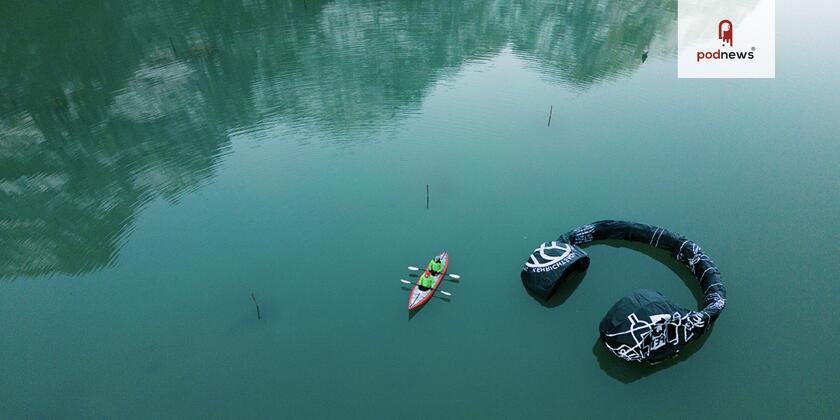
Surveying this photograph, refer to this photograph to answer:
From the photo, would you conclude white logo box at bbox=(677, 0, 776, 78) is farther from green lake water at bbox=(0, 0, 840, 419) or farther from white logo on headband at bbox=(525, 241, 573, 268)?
Answer: white logo on headband at bbox=(525, 241, 573, 268)

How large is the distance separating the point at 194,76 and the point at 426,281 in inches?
1205

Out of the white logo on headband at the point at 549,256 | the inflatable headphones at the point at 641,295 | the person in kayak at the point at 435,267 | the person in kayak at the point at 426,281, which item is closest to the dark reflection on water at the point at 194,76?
the person in kayak at the point at 435,267

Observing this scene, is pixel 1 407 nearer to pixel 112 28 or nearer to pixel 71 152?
pixel 71 152

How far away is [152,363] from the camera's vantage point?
62.2 feet

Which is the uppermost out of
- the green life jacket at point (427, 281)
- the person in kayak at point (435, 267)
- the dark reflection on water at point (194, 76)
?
the dark reflection on water at point (194, 76)

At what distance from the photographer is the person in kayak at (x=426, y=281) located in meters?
20.9

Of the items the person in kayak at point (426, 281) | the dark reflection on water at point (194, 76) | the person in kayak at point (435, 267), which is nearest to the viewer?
the person in kayak at point (426, 281)

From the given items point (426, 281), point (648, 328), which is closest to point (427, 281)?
point (426, 281)

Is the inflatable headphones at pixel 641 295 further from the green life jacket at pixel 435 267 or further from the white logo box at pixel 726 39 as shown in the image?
the white logo box at pixel 726 39

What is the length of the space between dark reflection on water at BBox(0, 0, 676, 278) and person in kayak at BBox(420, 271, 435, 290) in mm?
14549

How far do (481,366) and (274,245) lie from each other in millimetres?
11754

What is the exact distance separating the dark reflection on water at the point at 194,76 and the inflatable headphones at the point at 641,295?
1695 centimetres

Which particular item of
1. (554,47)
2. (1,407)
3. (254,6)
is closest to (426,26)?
(554,47)

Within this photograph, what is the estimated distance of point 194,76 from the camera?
4009cm
